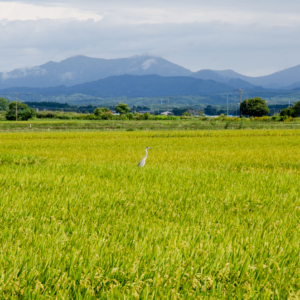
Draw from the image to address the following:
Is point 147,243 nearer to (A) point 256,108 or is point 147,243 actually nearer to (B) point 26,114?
(B) point 26,114

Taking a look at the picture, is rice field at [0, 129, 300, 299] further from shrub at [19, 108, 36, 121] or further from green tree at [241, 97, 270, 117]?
green tree at [241, 97, 270, 117]

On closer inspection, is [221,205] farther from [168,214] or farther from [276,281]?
[276,281]

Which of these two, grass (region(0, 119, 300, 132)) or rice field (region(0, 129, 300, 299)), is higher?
grass (region(0, 119, 300, 132))

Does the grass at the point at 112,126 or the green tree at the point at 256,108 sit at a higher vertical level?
the green tree at the point at 256,108

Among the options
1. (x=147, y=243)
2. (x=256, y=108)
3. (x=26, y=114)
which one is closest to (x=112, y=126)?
(x=26, y=114)

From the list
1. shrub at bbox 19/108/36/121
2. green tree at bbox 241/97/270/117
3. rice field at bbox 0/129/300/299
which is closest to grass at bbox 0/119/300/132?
shrub at bbox 19/108/36/121

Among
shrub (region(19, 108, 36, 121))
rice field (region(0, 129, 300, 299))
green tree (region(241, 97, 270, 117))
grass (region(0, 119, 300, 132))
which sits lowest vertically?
rice field (region(0, 129, 300, 299))

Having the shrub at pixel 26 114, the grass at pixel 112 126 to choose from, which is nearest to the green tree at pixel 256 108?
the grass at pixel 112 126

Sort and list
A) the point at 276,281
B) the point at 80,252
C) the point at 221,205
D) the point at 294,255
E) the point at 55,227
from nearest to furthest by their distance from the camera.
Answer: the point at 276,281 < the point at 80,252 < the point at 294,255 < the point at 55,227 < the point at 221,205

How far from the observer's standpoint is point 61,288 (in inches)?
104

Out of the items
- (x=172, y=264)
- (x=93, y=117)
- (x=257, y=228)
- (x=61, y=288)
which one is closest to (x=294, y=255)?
(x=257, y=228)

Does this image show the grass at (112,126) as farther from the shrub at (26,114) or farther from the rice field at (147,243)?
the rice field at (147,243)

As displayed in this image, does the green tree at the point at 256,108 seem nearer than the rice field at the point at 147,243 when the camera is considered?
No

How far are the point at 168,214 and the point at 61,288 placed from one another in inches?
108
